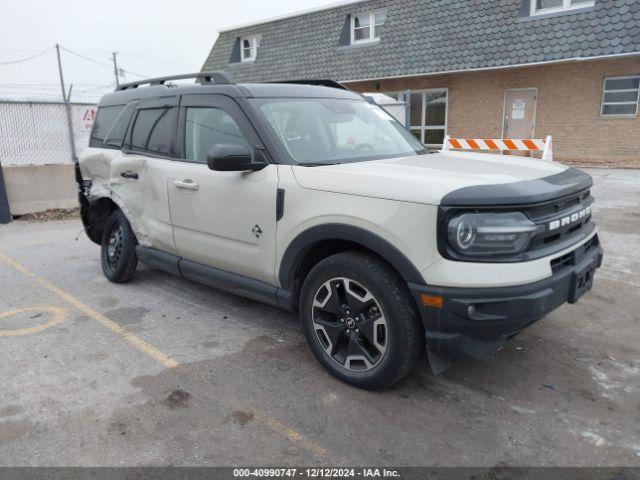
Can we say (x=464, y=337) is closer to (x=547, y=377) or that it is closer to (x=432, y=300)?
(x=432, y=300)

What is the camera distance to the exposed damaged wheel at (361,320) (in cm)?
294

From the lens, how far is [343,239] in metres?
3.12

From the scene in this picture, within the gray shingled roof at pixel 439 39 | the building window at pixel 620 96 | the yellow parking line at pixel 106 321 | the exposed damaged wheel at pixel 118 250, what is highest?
the gray shingled roof at pixel 439 39

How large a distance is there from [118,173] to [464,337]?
Answer: 375 cm

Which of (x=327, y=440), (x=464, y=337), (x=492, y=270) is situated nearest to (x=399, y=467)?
(x=327, y=440)

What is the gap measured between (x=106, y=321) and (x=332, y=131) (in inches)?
99.2

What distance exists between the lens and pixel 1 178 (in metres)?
8.86

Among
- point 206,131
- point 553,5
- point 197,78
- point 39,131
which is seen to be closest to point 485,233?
point 206,131

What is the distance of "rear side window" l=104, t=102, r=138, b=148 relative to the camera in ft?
16.5

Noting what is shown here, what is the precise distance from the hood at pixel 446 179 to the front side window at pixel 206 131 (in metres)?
0.76

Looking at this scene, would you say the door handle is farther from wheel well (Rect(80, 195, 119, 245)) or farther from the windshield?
wheel well (Rect(80, 195, 119, 245))

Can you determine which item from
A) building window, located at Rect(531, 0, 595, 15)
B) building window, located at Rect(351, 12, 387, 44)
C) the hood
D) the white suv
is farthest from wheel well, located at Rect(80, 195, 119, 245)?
building window, located at Rect(351, 12, 387, 44)

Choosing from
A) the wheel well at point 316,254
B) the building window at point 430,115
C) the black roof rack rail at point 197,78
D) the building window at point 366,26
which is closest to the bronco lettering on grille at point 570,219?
the wheel well at point 316,254

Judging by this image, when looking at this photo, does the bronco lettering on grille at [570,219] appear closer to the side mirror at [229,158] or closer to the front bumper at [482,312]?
the front bumper at [482,312]
